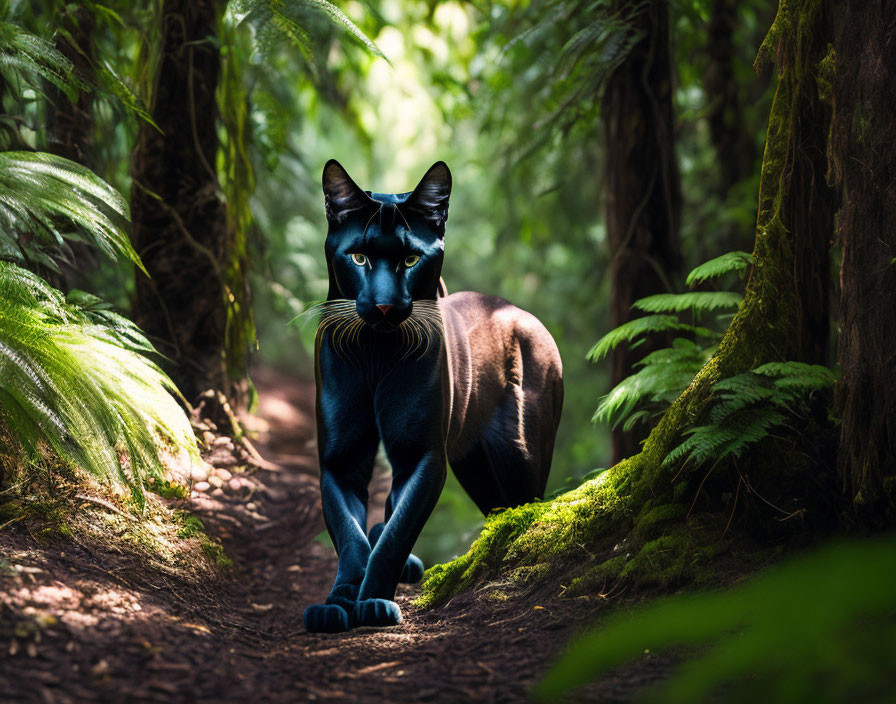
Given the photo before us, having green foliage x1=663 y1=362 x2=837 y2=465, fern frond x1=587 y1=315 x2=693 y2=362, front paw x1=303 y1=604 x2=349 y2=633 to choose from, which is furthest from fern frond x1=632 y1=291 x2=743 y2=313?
front paw x1=303 y1=604 x2=349 y2=633

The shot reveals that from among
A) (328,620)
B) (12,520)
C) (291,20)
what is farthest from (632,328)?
(12,520)

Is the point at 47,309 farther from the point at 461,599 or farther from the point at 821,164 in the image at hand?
the point at 821,164

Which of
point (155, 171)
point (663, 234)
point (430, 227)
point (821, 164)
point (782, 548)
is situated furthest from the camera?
point (663, 234)

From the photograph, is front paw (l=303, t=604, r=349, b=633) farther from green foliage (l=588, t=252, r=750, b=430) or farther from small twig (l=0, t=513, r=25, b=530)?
green foliage (l=588, t=252, r=750, b=430)

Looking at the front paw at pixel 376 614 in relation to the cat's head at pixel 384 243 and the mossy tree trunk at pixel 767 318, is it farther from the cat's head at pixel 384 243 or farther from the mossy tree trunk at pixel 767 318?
the cat's head at pixel 384 243

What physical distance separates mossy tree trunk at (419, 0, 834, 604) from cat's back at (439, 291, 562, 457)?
910 mm

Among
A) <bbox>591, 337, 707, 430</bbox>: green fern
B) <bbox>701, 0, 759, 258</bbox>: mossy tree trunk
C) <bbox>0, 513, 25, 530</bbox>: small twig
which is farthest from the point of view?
<bbox>701, 0, 759, 258</bbox>: mossy tree trunk

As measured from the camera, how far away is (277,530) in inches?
189

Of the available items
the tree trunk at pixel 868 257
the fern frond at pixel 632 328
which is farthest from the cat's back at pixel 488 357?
the tree trunk at pixel 868 257

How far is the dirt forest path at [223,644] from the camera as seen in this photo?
1.94 meters

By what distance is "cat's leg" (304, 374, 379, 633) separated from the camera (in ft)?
10.5

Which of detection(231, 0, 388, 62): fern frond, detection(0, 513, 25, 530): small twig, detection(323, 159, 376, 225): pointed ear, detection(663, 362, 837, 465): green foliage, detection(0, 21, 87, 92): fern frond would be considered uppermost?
detection(231, 0, 388, 62): fern frond

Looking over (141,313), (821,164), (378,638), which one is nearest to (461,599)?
(378,638)

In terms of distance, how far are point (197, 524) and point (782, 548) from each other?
264cm
